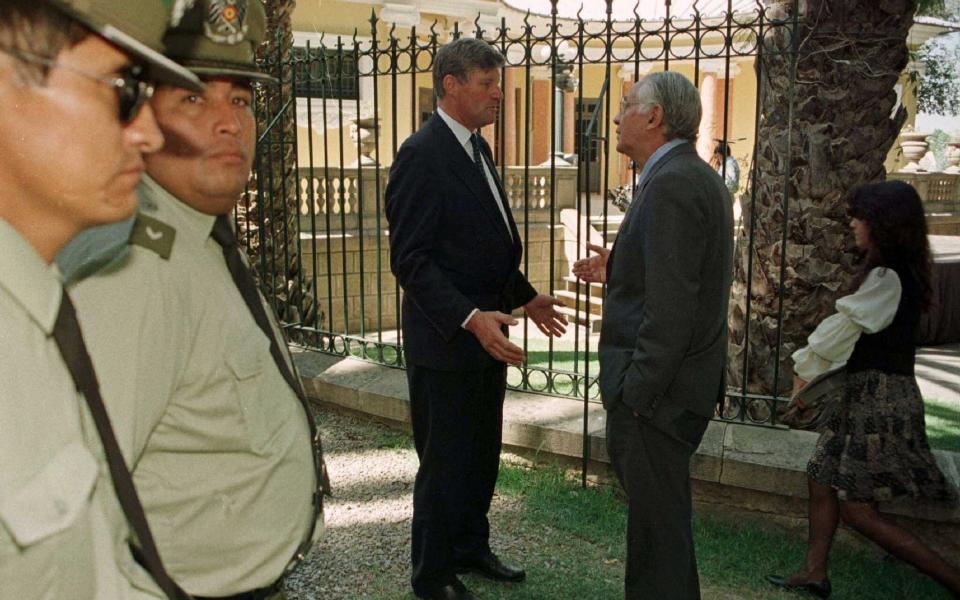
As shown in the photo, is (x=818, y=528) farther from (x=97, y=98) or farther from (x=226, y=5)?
(x=97, y=98)

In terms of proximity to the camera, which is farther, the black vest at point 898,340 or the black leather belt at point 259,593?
the black vest at point 898,340

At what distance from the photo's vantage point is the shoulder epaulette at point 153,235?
1271 mm

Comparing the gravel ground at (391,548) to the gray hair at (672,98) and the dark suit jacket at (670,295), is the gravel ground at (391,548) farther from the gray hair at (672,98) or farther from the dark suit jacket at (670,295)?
the gray hair at (672,98)

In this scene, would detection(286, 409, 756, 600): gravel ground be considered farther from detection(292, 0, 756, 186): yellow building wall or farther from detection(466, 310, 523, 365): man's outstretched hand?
detection(292, 0, 756, 186): yellow building wall

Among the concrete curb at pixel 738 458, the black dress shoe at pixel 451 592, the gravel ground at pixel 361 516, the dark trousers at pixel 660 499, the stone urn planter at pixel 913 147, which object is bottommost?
the gravel ground at pixel 361 516

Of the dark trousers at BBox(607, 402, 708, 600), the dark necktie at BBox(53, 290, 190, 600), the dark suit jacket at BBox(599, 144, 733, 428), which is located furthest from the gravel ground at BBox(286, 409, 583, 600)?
the dark necktie at BBox(53, 290, 190, 600)

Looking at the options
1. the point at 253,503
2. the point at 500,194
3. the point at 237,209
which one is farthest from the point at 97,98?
the point at 237,209

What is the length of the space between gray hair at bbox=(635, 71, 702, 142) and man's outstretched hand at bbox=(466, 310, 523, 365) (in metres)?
0.90

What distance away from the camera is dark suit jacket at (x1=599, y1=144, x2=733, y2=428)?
109 inches

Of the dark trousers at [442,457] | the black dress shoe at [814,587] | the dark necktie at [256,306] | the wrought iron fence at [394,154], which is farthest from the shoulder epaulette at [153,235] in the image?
the black dress shoe at [814,587]

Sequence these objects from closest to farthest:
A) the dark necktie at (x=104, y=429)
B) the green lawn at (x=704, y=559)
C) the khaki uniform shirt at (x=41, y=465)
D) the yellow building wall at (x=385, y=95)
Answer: the khaki uniform shirt at (x=41, y=465) → the dark necktie at (x=104, y=429) → the green lawn at (x=704, y=559) → the yellow building wall at (x=385, y=95)

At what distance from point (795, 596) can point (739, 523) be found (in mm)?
659

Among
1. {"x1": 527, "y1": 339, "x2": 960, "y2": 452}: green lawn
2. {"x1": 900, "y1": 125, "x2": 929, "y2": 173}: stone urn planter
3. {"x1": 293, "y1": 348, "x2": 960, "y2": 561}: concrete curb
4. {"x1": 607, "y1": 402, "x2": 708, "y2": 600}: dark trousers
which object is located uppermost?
A: {"x1": 900, "y1": 125, "x2": 929, "y2": 173}: stone urn planter

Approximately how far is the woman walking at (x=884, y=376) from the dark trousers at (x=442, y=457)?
56.2 inches
